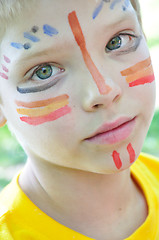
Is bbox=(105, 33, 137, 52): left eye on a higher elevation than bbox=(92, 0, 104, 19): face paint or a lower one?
lower

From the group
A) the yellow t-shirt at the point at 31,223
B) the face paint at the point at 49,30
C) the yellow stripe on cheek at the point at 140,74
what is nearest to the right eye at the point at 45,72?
the face paint at the point at 49,30

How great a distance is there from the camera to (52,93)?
3.95ft

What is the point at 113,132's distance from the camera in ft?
3.95

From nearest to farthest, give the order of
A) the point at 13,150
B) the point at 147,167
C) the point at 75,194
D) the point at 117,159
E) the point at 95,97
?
the point at 95,97 → the point at 117,159 → the point at 75,194 → the point at 147,167 → the point at 13,150

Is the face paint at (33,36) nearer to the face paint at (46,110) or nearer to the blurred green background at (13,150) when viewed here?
the face paint at (46,110)

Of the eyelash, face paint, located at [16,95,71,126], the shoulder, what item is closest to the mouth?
face paint, located at [16,95,71,126]

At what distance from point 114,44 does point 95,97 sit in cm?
21

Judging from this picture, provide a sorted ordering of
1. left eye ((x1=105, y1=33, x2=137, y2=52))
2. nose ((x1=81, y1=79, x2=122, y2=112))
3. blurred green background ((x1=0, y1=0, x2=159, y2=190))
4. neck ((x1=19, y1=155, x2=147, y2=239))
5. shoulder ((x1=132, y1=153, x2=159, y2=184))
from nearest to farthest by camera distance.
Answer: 1. nose ((x1=81, y1=79, x2=122, y2=112))
2. left eye ((x1=105, y1=33, x2=137, y2=52))
3. neck ((x1=19, y1=155, x2=147, y2=239))
4. shoulder ((x1=132, y1=153, x2=159, y2=184))
5. blurred green background ((x1=0, y1=0, x2=159, y2=190))

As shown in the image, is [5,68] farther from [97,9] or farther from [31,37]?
[97,9]

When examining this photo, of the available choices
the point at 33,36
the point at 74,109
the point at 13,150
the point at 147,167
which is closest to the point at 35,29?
the point at 33,36

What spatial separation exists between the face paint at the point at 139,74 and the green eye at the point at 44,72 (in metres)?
0.21

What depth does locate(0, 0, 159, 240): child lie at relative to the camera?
1.15 meters

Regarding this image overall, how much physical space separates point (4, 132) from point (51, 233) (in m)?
2.29

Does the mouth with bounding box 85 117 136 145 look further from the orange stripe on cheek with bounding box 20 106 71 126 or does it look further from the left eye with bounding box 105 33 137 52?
the left eye with bounding box 105 33 137 52
